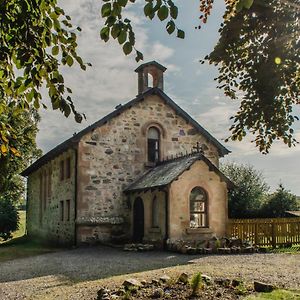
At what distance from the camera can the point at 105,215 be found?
21.2 m

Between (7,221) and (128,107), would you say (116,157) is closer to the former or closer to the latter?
(128,107)

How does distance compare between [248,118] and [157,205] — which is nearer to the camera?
[248,118]

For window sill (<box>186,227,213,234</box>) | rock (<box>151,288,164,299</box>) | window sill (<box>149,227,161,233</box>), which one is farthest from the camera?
window sill (<box>149,227,161,233</box>)

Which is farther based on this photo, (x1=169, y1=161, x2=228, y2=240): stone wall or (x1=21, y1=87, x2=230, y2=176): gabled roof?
(x1=21, y1=87, x2=230, y2=176): gabled roof

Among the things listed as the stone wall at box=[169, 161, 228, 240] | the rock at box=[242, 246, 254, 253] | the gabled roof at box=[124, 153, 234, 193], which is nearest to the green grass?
the rock at box=[242, 246, 254, 253]

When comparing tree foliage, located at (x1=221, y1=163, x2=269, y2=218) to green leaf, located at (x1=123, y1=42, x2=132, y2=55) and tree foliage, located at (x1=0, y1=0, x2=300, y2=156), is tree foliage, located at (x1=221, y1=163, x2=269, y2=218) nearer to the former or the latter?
tree foliage, located at (x1=0, y1=0, x2=300, y2=156)

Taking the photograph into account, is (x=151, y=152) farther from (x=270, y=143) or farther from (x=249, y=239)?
(x=270, y=143)

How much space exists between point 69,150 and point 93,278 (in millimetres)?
12035

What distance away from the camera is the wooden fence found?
19906 mm

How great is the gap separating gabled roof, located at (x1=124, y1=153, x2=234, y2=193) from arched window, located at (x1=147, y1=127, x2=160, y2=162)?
108cm

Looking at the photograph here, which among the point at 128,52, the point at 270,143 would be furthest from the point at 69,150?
the point at 128,52

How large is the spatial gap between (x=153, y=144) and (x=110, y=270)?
37.2 ft

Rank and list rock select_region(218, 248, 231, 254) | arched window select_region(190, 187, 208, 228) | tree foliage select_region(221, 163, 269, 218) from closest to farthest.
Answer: rock select_region(218, 248, 231, 254) < arched window select_region(190, 187, 208, 228) < tree foliage select_region(221, 163, 269, 218)

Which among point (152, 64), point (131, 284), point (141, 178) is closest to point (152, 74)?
point (152, 64)
